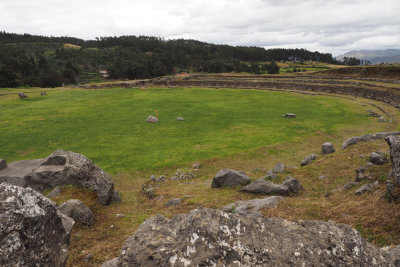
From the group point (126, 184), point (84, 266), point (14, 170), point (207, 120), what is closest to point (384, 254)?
point (84, 266)

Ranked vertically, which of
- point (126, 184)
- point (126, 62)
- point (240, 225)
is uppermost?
point (126, 62)

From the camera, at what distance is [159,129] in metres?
32.8

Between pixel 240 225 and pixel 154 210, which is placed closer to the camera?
pixel 240 225

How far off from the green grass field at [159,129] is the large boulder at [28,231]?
15.1 metres

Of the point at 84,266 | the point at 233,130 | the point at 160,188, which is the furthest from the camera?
the point at 233,130

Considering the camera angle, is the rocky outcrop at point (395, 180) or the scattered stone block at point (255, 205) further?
the scattered stone block at point (255, 205)

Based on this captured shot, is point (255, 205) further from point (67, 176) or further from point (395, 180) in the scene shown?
point (67, 176)

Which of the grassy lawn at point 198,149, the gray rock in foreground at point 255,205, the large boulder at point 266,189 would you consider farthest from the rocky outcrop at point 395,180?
the large boulder at point 266,189

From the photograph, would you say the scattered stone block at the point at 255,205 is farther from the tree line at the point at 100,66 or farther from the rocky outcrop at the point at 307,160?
the tree line at the point at 100,66

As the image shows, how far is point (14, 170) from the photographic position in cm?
1574

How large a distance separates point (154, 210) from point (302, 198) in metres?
7.13

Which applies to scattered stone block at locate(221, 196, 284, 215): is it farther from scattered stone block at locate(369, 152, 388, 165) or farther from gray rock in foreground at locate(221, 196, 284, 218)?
scattered stone block at locate(369, 152, 388, 165)

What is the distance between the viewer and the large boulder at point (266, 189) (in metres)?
12.4

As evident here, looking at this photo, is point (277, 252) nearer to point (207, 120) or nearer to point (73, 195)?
point (73, 195)
